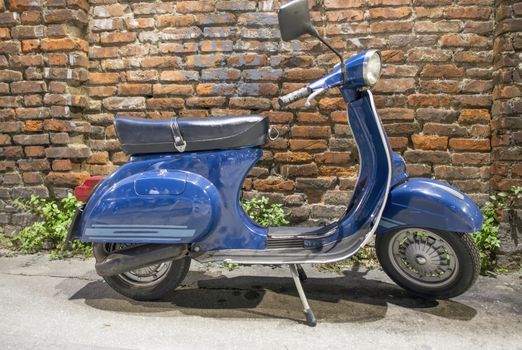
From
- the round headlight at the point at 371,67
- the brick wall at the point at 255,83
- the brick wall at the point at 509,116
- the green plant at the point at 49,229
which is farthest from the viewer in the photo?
the green plant at the point at 49,229

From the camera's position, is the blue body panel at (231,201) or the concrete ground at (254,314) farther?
the blue body panel at (231,201)

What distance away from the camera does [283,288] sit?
100 inches

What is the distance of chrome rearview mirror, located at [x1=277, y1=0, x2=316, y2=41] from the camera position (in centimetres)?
198

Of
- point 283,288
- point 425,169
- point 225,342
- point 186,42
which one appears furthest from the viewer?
point 186,42

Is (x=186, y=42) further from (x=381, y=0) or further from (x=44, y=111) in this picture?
(x=381, y=0)

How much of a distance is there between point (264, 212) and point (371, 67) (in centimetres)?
143


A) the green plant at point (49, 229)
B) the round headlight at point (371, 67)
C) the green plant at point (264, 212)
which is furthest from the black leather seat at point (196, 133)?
the green plant at point (49, 229)

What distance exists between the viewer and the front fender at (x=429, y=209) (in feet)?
6.91

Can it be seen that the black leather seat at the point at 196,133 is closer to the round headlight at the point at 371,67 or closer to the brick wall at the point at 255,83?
the round headlight at the point at 371,67

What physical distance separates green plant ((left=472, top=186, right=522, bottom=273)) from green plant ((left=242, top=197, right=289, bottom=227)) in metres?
1.36

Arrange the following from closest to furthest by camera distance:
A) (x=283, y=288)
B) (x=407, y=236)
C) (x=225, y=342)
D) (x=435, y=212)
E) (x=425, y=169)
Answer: (x=225, y=342) < (x=435, y=212) < (x=407, y=236) < (x=283, y=288) < (x=425, y=169)

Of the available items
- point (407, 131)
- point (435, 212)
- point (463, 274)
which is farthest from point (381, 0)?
point (463, 274)

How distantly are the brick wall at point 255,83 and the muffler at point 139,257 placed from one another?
115cm

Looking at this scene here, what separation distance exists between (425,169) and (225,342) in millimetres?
1972
